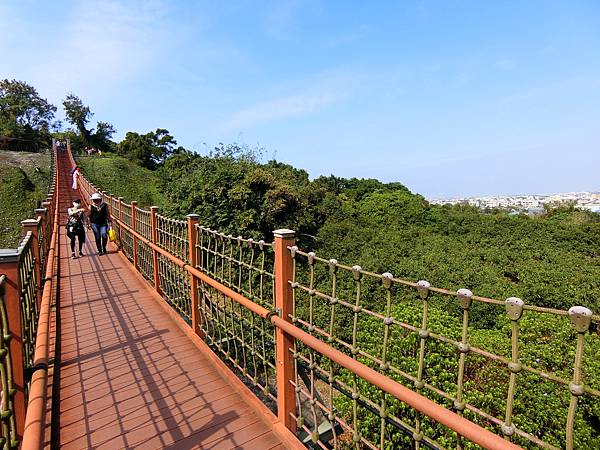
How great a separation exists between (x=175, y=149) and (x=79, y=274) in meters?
39.4

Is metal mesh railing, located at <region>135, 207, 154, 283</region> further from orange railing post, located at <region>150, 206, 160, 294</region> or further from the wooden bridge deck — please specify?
the wooden bridge deck

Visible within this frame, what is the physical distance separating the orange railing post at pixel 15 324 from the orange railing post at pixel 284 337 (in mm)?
1491

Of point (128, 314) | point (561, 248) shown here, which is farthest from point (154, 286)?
point (561, 248)

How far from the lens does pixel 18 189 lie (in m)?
23.2

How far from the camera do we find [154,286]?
579 cm

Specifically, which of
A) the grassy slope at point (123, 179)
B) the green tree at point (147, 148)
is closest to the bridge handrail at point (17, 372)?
the grassy slope at point (123, 179)

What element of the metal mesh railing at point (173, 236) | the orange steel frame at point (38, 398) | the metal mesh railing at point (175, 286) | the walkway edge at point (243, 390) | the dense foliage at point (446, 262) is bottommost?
the dense foliage at point (446, 262)

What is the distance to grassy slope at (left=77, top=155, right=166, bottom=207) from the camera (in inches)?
1140

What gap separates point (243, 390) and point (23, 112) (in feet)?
189

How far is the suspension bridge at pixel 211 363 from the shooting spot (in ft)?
4.99

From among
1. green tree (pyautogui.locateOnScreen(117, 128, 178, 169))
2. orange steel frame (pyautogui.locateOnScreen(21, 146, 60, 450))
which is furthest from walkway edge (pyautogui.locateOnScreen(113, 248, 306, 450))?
green tree (pyautogui.locateOnScreen(117, 128, 178, 169))

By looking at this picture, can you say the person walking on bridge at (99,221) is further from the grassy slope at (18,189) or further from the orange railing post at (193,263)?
the grassy slope at (18,189)

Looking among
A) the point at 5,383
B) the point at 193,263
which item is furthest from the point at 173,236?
the point at 5,383

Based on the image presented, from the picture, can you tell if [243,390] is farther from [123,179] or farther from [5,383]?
[123,179]
